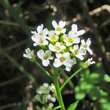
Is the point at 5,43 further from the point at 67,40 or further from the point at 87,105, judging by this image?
the point at 67,40

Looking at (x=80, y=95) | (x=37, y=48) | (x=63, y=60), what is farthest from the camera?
(x=37, y=48)

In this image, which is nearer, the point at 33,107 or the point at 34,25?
the point at 33,107

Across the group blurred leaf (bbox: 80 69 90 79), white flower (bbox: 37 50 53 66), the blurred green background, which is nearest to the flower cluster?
white flower (bbox: 37 50 53 66)

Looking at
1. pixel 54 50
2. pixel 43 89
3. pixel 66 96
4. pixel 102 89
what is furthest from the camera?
pixel 66 96

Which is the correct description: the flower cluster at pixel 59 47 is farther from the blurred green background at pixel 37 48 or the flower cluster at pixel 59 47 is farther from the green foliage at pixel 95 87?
the blurred green background at pixel 37 48

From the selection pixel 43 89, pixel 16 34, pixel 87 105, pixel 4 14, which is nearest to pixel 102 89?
pixel 87 105

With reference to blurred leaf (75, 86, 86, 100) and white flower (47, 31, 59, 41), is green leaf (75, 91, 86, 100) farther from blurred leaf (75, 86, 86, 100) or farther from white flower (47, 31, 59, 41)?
white flower (47, 31, 59, 41)

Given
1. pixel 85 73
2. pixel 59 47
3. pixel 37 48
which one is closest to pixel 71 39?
pixel 59 47

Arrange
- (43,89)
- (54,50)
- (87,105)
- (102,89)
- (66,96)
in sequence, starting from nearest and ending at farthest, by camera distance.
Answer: (54,50) < (43,89) < (102,89) < (87,105) < (66,96)

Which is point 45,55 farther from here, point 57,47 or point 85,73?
point 85,73
